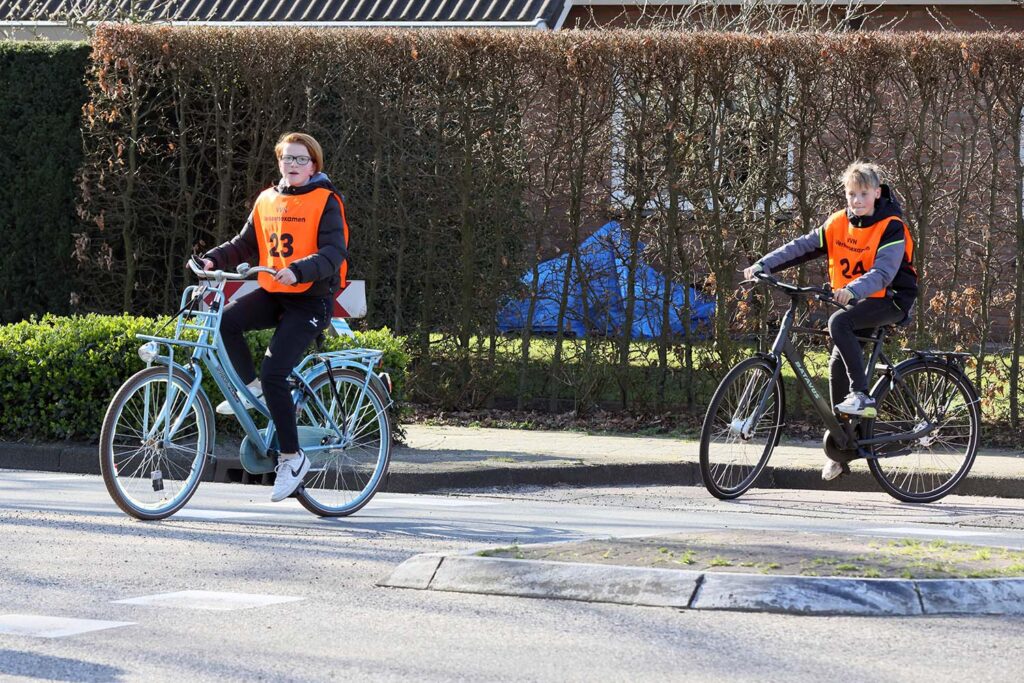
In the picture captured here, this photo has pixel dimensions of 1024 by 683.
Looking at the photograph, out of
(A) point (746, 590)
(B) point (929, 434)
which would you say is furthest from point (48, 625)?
(B) point (929, 434)

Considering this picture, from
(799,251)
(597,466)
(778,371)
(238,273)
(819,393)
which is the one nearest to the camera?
(238,273)

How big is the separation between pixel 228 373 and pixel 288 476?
0.59 meters

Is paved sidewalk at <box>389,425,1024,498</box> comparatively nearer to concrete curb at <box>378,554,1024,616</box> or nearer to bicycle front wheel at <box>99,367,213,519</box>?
bicycle front wheel at <box>99,367,213,519</box>

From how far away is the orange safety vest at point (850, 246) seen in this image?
34.2ft

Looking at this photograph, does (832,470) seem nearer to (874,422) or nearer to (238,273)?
(874,422)

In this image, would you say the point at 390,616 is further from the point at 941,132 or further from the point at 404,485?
the point at 941,132

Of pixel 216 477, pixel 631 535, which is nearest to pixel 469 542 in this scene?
pixel 631 535

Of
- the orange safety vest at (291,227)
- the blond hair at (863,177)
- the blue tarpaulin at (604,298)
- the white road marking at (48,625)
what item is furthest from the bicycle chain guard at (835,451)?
the white road marking at (48,625)

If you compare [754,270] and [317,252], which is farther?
[754,270]

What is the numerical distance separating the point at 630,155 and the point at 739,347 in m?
1.72

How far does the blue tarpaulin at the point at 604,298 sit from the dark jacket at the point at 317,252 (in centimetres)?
537

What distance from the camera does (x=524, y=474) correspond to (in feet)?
37.0

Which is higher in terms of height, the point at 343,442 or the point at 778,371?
the point at 778,371

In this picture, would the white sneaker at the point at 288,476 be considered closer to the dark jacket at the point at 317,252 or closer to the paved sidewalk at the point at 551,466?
the dark jacket at the point at 317,252
